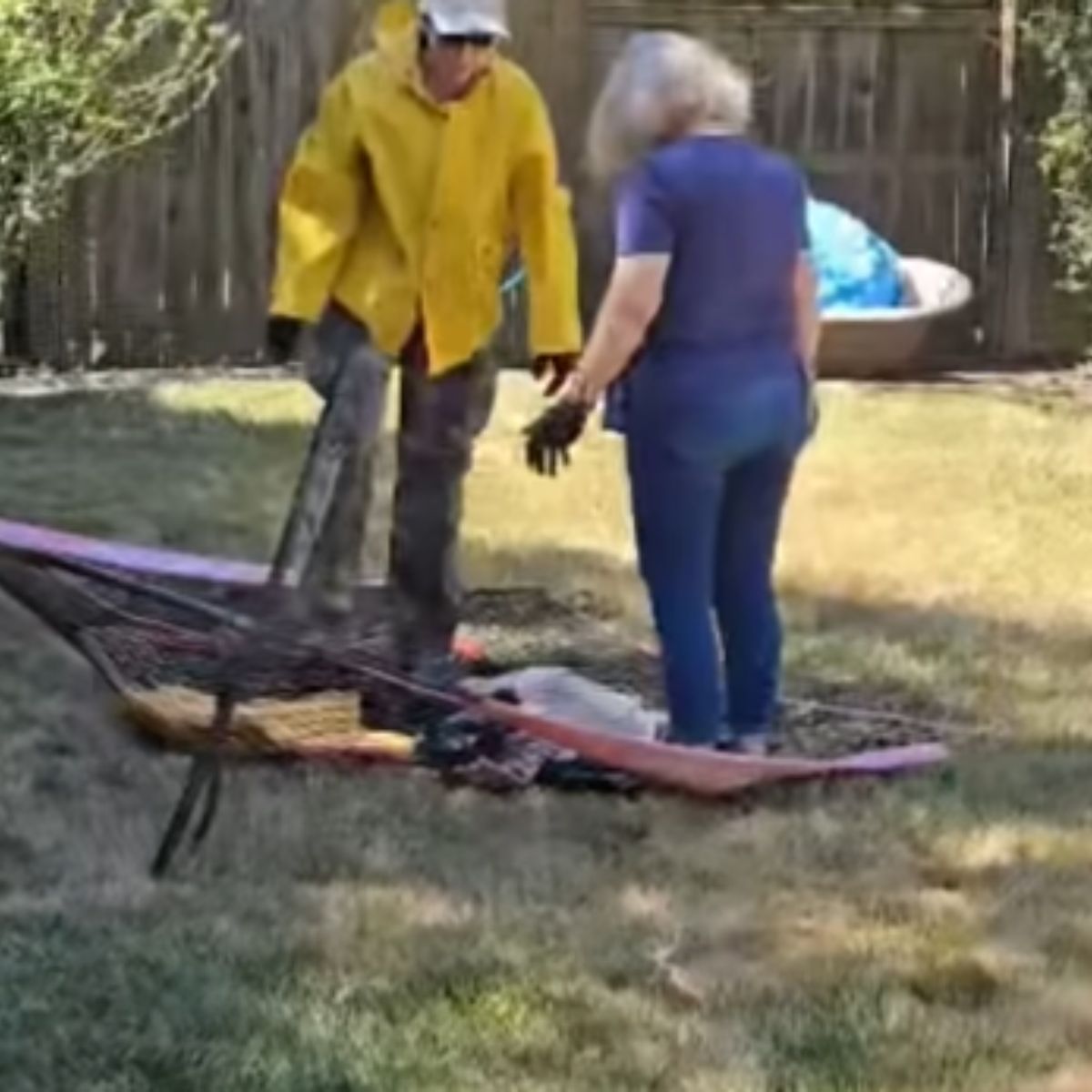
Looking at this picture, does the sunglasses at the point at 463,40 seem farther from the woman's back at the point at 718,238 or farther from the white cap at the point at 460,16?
the woman's back at the point at 718,238

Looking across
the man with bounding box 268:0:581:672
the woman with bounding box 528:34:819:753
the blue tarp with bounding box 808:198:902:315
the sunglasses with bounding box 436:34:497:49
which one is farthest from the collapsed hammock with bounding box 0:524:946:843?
the blue tarp with bounding box 808:198:902:315

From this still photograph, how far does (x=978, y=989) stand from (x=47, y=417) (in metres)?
7.06

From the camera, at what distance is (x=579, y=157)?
13500mm

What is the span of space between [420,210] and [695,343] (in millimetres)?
898

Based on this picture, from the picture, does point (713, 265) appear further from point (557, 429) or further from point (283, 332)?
point (283, 332)

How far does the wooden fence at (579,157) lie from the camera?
13.1 metres

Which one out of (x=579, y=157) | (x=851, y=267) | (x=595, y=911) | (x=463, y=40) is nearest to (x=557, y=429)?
(x=463, y=40)

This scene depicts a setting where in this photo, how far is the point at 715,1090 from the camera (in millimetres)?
4645

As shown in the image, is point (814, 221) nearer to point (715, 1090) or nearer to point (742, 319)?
point (742, 319)

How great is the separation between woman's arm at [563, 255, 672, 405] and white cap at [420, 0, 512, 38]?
2.64 ft

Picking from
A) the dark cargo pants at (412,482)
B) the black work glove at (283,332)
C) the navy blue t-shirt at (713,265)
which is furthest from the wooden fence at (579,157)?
the navy blue t-shirt at (713,265)

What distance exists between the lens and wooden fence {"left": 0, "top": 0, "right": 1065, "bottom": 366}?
1313 centimetres

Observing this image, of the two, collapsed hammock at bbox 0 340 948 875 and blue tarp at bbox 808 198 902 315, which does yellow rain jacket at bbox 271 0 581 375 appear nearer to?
collapsed hammock at bbox 0 340 948 875

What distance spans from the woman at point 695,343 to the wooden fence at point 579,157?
6.59m
